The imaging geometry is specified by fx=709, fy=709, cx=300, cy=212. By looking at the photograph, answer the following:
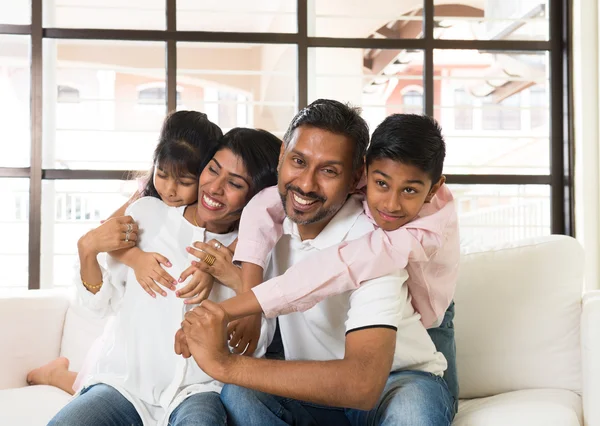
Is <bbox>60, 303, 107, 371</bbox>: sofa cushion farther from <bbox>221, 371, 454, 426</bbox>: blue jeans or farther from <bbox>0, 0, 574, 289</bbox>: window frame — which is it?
<bbox>221, 371, 454, 426</bbox>: blue jeans

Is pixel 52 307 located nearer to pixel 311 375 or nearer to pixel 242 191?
pixel 242 191

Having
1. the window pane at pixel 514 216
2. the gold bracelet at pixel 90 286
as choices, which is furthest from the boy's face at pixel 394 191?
the window pane at pixel 514 216

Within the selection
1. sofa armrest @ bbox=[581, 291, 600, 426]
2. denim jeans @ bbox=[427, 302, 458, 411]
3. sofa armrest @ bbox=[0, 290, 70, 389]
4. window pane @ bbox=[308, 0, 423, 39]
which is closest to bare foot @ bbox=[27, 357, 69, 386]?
sofa armrest @ bbox=[0, 290, 70, 389]

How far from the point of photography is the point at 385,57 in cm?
794

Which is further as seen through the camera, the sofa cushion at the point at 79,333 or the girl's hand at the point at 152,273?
the sofa cushion at the point at 79,333

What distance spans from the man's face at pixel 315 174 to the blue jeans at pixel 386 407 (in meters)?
0.40

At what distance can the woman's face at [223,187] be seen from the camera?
1.69 metres

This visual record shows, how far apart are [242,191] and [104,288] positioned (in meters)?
0.42

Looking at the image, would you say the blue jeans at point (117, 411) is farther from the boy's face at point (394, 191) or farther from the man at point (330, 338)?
the boy's face at point (394, 191)

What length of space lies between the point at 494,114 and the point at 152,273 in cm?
1219

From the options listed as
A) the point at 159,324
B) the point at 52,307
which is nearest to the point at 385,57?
the point at 52,307

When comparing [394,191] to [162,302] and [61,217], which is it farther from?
→ [61,217]

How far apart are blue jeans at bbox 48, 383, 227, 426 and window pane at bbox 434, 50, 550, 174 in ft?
5.83

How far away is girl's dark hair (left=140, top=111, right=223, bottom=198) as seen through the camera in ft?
5.71
